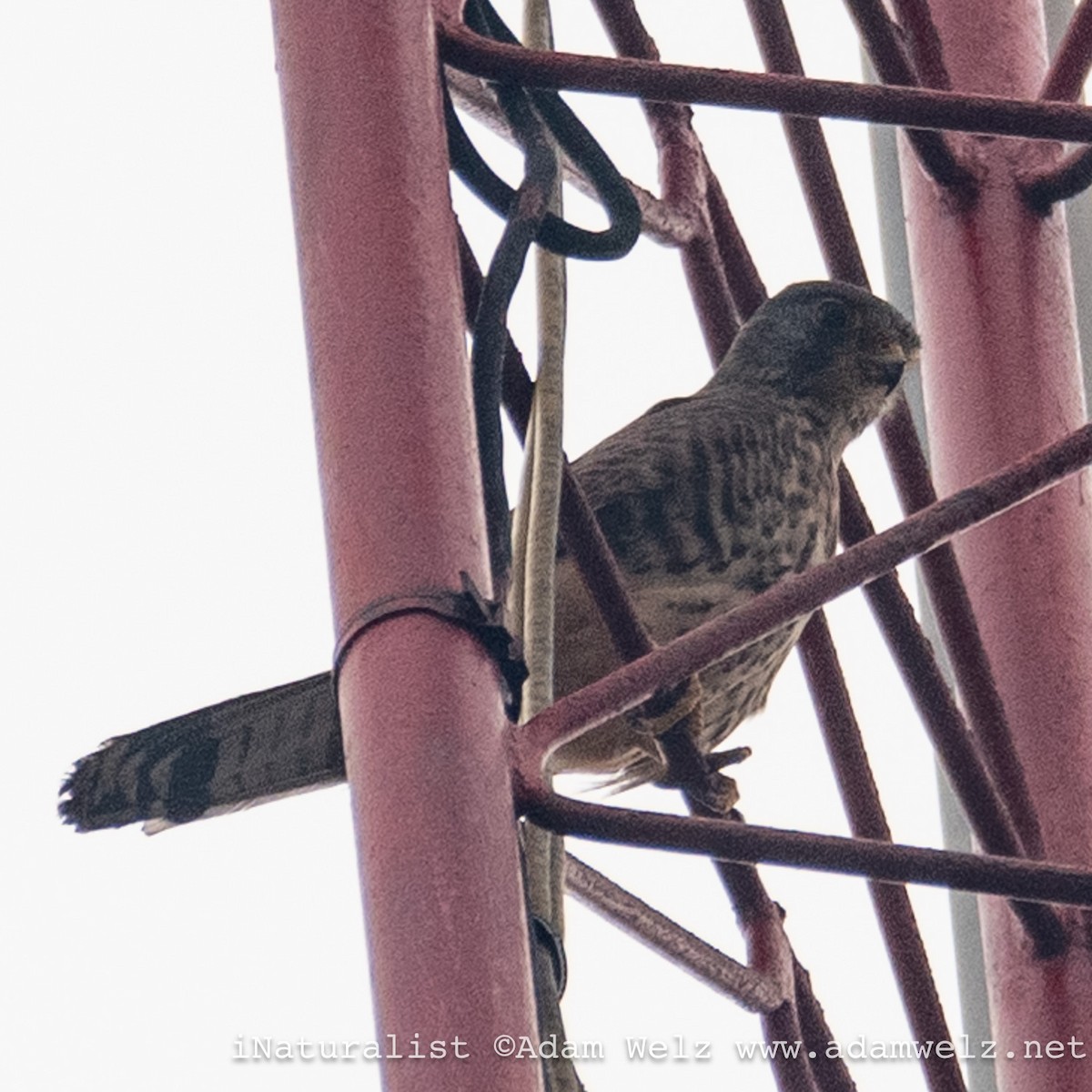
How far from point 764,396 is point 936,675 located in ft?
4.31

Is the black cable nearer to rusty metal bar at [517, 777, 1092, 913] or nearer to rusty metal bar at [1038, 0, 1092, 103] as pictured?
rusty metal bar at [517, 777, 1092, 913]

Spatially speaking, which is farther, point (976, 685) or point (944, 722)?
point (976, 685)

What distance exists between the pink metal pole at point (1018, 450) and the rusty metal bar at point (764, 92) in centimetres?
87

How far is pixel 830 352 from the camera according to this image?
401cm

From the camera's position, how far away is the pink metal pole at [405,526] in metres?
1.67

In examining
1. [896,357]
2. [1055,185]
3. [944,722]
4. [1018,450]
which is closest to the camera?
[944,722]

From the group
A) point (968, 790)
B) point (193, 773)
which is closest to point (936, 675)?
point (968, 790)

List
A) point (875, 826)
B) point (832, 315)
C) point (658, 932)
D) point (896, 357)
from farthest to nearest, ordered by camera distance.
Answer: point (832, 315) < point (896, 357) < point (875, 826) < point (658, 932)

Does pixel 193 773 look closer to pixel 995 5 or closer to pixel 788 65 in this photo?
pixel 788 65

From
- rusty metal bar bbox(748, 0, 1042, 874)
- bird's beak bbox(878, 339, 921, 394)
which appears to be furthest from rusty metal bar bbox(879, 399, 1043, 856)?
bird's beak bbox(878, 339, 921, 394)

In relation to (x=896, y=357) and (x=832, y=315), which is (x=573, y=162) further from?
(x=832, y=315)

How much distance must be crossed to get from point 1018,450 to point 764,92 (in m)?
1.04

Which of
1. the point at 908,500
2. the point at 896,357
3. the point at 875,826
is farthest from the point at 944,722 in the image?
the point at 896,357

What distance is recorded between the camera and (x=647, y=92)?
2.17m
